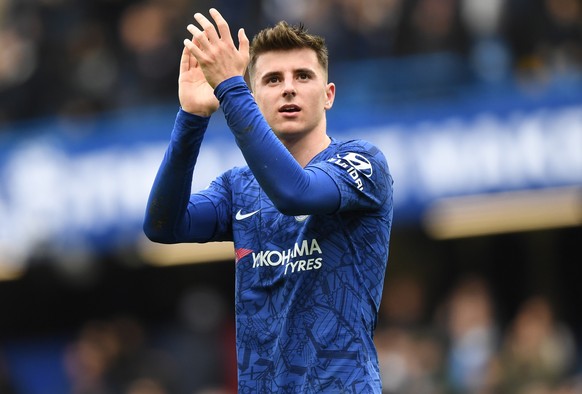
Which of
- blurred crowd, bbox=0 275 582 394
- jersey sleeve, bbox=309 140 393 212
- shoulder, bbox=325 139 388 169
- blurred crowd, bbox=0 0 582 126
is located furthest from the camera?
blurred crowd, bbox=0 0 582 126

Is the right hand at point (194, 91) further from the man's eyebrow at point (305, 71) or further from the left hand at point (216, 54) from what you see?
the man's eyebrow at point (305, 71)

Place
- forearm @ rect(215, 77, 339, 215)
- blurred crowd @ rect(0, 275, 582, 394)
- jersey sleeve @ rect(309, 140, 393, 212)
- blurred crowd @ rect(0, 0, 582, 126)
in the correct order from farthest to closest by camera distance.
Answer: blurred crowd @ rect(0, 0, 582, 126) → blurred crowd @ rect(0, 275, 582, 394) → jersey sleeve @ rect(309, 140, 393, 212) → forearm @ rect(215, 77, 339, 215)

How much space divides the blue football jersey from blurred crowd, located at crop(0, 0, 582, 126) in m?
7.38

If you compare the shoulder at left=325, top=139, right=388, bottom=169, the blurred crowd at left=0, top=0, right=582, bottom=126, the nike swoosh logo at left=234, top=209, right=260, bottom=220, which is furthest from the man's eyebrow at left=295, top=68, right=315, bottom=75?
the blurred crowd at left=0, top=0, right=582, bottom=126

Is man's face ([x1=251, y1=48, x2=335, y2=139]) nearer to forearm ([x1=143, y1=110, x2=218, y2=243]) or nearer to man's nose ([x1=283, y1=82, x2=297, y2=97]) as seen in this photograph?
man's nose ([x1=283, y1=82, x2=297, y2=97])

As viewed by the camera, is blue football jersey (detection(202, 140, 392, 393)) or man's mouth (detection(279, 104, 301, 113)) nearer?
blue football jersey (detection(202, 140, 392, 393))

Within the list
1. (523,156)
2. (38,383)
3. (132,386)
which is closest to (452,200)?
(523,156)

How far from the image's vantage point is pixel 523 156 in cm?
1178

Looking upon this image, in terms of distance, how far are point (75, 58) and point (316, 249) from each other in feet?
31.5

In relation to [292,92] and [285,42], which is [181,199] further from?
[285,42]

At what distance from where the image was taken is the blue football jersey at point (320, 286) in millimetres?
4836

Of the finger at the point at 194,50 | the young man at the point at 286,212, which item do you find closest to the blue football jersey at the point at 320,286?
the young man at the point at 286,212

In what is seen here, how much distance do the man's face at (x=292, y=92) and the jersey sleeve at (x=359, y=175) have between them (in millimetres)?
178

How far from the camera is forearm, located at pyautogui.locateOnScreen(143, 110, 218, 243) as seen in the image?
5035 millimetres
